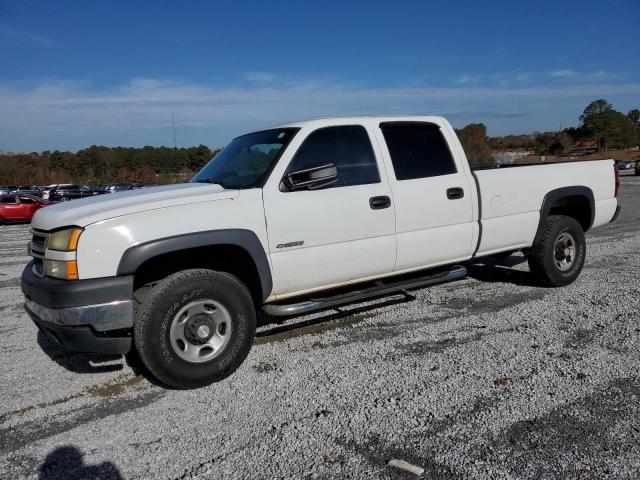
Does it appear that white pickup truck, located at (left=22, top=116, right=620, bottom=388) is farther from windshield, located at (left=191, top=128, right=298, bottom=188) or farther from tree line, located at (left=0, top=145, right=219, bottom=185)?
tree line, located at (left=0, top=145, right=219, bottom=185)

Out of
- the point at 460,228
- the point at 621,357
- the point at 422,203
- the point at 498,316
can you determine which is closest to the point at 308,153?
the point at 422,203

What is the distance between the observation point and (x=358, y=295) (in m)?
4.42

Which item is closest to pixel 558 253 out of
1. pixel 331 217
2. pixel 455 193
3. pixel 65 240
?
pixel 455 193

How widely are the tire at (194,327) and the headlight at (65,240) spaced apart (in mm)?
589

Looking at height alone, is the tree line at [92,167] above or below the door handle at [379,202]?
above

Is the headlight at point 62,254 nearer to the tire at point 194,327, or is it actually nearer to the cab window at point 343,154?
the tire at point 194,327

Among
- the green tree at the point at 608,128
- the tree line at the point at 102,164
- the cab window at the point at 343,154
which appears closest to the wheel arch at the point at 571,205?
the cab window at the point at 343,154

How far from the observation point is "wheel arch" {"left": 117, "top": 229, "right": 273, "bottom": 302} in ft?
11.2

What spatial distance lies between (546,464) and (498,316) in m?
2.57

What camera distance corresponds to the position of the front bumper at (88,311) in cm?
329

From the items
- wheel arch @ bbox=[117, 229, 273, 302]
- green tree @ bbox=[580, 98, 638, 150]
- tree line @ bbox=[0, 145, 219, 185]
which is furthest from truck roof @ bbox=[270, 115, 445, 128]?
green tree @ bbox=[580, 98, 638, 150]

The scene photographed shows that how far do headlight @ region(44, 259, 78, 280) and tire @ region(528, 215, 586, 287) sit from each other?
4.73m

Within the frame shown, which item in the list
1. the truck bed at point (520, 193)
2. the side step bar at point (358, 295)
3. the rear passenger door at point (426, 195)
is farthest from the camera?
the truck bed at point (520, 193)

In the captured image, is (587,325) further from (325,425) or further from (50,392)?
(50,392)
